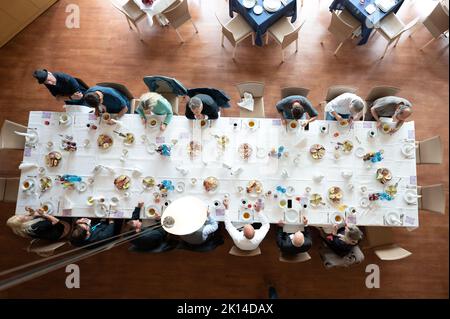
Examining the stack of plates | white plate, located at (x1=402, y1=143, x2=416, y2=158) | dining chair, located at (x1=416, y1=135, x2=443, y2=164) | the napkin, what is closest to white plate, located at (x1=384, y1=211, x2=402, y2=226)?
white plate, located at (x1=402, y1=143, x2=416, y2=158)

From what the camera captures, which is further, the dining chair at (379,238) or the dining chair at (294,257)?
the dining chair at (379,238)

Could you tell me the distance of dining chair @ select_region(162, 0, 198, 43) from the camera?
482 centimetres

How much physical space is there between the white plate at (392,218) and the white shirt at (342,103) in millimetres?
1379

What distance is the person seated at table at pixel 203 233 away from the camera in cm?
377

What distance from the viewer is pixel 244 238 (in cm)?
378

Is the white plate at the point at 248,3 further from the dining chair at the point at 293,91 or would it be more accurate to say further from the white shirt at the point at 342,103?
the white shirt at the point at 342,103

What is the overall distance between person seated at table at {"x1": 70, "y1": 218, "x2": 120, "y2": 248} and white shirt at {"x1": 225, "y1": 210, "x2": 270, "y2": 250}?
1458 millimetres

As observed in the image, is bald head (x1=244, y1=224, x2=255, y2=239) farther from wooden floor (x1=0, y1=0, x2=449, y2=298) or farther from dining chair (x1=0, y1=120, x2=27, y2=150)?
dining chair (x1=0, y1=120, x2=27, y2=150)

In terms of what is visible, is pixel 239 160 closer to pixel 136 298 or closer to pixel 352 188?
pixel 352 188

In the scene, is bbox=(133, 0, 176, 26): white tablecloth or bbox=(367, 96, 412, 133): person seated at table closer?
bbox=(367, 96, 412, 133): person seated at table

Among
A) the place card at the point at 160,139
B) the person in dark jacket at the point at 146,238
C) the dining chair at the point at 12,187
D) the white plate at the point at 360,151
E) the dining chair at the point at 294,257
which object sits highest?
the place card at the point at 160,139

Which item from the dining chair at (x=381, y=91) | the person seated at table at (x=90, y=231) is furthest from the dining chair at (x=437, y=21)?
the person seated at table at (x=90, y=231)

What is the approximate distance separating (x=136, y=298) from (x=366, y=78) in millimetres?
5028
